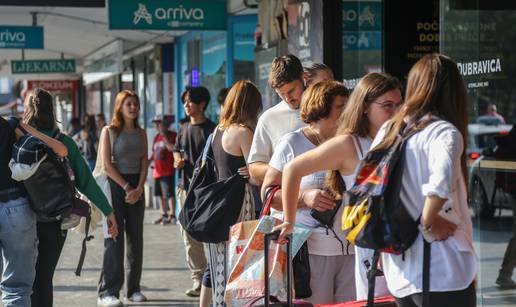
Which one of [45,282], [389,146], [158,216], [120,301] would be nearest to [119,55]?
[158,216]

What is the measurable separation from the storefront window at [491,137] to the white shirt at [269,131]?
170 centimetres

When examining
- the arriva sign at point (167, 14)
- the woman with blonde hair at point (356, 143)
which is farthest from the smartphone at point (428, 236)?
the arriva sign at point (167, 14)

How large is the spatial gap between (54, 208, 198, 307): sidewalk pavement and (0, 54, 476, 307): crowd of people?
0.31m

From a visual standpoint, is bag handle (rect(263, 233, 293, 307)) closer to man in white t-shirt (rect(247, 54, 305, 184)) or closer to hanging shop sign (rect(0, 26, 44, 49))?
man in white t-shirt (rect(247, 54, 305, 184))

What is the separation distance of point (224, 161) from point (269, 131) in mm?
823

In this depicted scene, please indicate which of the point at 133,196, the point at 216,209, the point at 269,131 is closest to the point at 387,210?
the point at 269,131

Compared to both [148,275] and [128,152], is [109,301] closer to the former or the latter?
[128,152]

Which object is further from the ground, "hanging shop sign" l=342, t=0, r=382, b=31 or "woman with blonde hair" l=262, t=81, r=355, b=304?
"hanging shop sign" l=342, t=0, r=382, b=31

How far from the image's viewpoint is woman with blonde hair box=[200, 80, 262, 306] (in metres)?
5.90

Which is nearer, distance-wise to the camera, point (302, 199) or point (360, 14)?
point (302, 199)

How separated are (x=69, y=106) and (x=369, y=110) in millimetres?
34728

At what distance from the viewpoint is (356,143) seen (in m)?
4.11

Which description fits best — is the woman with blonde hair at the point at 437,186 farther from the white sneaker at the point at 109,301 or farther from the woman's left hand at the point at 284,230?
the white sneaker at the point at 109,301

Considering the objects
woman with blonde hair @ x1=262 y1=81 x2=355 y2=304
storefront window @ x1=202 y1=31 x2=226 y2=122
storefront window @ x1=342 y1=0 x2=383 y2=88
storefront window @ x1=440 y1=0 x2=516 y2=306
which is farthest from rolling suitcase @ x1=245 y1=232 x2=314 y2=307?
storefront window @ x1=202 y1=31 x2=226 y2=122
